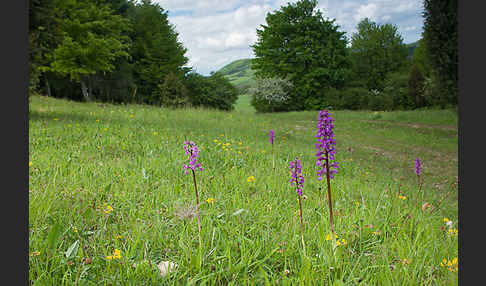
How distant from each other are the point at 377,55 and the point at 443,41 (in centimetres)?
3104

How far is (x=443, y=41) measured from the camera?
37.4 feet

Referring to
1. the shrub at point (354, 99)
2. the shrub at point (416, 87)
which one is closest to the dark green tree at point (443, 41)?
the shrub at point (416, 87)

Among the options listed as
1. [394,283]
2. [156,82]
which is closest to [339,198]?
[394,283]

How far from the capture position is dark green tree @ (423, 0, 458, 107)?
1102 cm

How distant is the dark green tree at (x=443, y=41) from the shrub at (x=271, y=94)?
1974 cm

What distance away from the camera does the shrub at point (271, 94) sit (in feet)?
104

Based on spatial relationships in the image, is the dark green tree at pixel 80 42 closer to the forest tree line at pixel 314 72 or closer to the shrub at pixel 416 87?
the forest tree line at pixel 314 72

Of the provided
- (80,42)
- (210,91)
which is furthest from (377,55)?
(80,42)

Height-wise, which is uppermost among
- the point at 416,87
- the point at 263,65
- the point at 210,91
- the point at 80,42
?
the point at 263,65

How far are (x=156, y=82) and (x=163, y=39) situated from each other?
537cm

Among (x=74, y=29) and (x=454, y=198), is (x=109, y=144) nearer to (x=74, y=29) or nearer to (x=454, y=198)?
(x=454, y=198)

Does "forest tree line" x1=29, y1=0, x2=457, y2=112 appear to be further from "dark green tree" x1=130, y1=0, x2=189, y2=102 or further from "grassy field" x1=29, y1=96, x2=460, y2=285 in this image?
"grassy field" x1=29, y1=96, x2=460, y2=285

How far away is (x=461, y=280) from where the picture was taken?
96cm

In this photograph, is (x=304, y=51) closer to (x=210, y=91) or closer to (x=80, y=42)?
(x=210, y=91)
